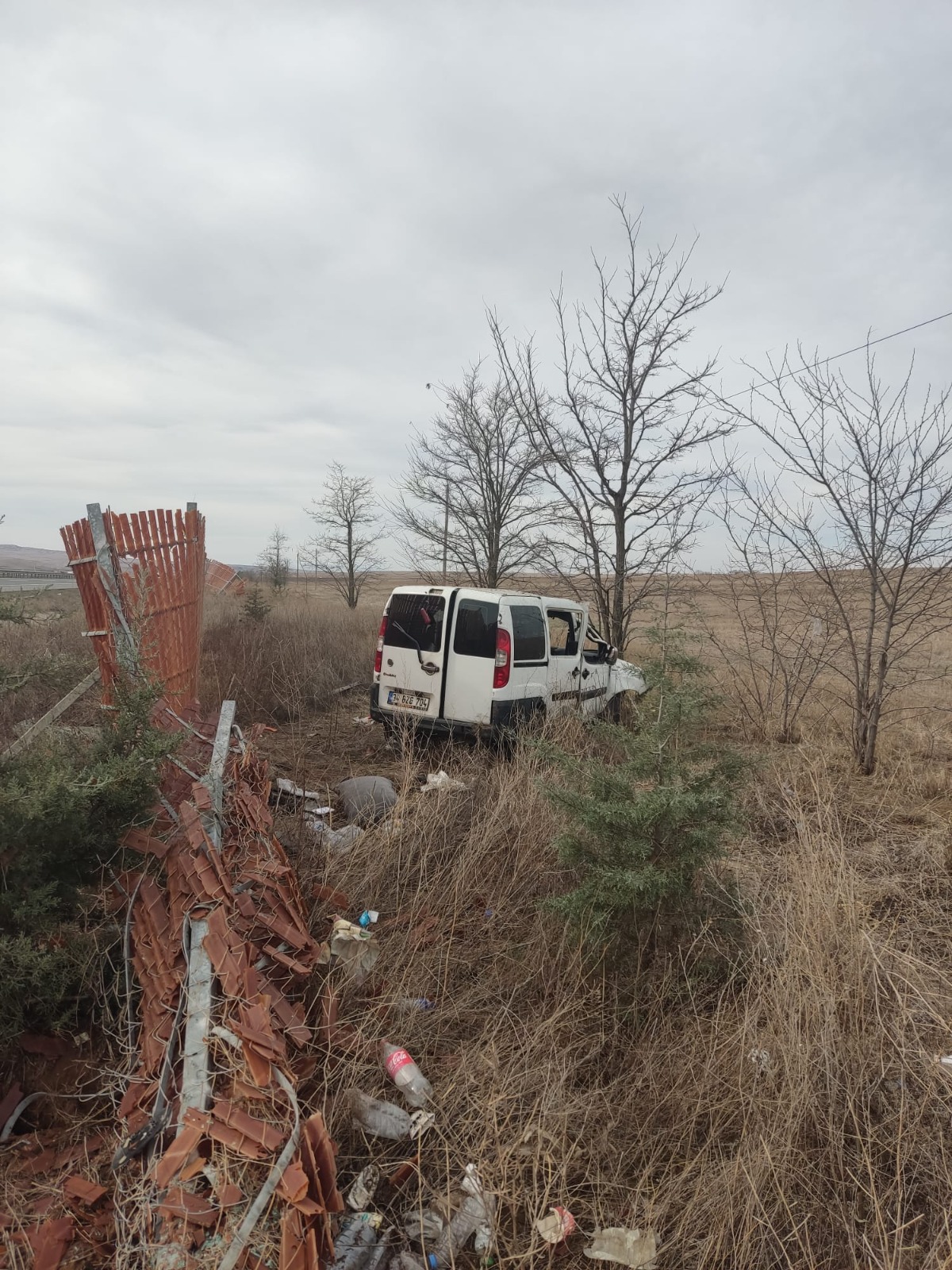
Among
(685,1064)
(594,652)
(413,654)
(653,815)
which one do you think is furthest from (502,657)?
(685,1064)

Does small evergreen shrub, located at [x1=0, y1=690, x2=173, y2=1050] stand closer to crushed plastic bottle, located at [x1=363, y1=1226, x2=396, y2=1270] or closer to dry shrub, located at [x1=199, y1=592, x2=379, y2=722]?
crushed plastic bottle, located at [x1=363, y1=1226, x2=396, y2=1270]

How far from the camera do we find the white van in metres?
6.80

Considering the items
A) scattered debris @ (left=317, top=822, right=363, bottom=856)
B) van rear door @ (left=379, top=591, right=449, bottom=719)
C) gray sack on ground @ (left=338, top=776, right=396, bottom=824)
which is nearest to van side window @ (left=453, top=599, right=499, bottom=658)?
→ van rear door @ (left=379, top=591, right=449, bottom=719)

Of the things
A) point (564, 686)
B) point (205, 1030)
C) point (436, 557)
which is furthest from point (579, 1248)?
point (436, 557)

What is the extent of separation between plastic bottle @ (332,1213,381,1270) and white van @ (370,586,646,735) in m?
4.68

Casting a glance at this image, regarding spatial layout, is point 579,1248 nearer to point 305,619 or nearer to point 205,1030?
point 205,1030

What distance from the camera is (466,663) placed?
689 cm

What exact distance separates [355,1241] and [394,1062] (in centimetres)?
55

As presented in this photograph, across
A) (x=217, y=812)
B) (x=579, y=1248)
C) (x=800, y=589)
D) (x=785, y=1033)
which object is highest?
(x=800, y=589)

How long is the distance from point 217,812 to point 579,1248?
209 cm

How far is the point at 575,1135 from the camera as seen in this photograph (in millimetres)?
2398

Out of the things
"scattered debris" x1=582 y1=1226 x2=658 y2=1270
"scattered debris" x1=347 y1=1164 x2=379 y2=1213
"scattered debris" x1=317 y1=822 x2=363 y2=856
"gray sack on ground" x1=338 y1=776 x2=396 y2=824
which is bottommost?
"scattered debris" x1=582 y1=1226 x2=658 y2=1270

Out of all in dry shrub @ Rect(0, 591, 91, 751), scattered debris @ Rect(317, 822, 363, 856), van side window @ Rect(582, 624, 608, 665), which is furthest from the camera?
van side window @ Rect(582, 624, 608, 665)

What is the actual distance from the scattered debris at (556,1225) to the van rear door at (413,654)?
4.99 meters
